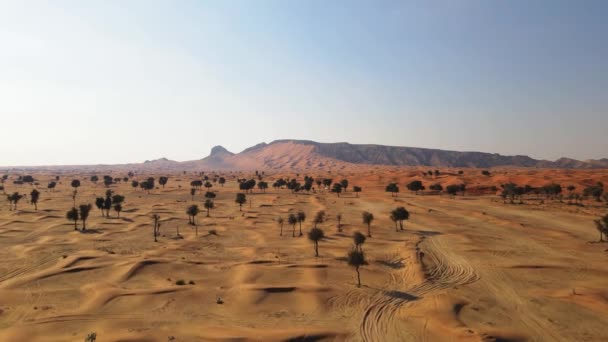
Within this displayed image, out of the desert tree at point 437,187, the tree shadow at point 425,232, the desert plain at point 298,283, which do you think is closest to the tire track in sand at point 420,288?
the desert plain at point 298,283

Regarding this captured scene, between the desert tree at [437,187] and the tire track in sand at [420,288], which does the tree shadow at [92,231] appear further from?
Result: the desert tree at [437,187]

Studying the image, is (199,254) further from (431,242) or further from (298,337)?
(431,242)

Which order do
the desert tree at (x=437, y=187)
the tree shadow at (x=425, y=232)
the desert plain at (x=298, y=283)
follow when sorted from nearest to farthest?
1. the desert plain at (x=298, y=283)
2. the tree shadow at (x=425, y=232)
3. the desert tree at (x=437, y=187)

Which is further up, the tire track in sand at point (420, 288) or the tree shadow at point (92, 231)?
the tree shadow at point (92, 231)

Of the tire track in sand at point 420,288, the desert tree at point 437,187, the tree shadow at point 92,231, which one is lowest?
the tire track in sand at point 420,288

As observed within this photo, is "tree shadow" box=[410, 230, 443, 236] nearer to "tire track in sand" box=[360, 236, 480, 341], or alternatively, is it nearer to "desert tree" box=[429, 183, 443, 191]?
"tire track in sand" box=[360, 236, 480, 341]

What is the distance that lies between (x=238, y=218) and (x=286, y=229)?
1356 centimetres

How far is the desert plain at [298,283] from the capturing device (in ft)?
67.5

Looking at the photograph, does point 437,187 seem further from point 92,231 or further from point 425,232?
point 92,231

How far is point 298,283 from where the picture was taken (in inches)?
1098

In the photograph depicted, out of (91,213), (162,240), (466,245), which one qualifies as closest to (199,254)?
(162,240)

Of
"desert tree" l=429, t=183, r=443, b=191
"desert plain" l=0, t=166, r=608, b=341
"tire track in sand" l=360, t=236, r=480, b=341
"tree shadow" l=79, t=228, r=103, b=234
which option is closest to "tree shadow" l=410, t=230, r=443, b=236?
"desert plain" l=0, t=166, r=608, b=341

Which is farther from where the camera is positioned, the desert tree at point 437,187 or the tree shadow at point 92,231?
the desert tree at point 437,187

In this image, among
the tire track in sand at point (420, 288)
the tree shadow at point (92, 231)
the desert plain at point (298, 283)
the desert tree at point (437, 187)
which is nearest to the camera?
the desert plain at point (298, 283)
